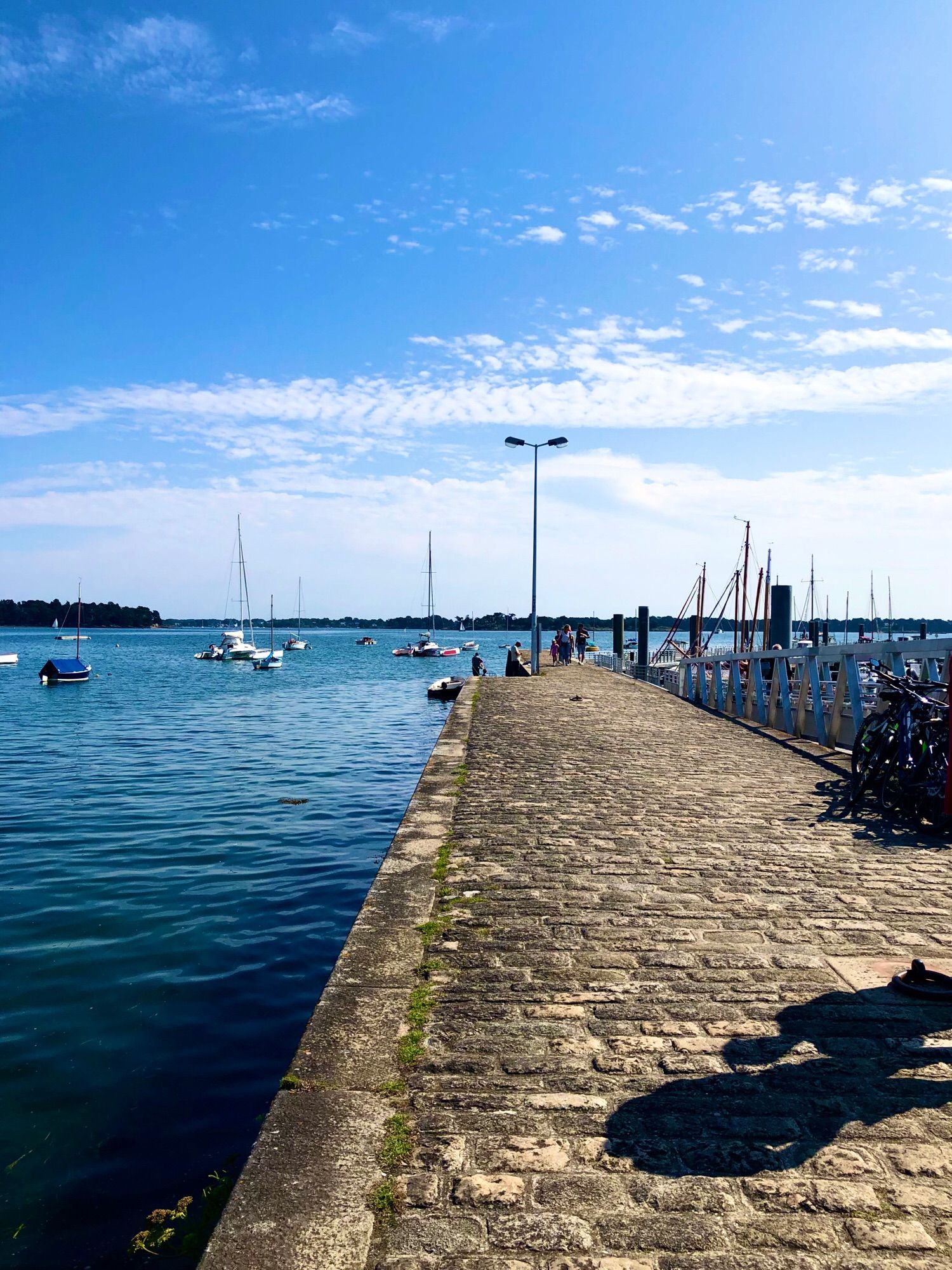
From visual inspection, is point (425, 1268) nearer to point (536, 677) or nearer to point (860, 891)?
point (860, 891)

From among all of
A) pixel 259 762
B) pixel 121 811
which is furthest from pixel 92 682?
pixel 121 811

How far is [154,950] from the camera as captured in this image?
7.71 m

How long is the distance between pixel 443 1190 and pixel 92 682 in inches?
2138

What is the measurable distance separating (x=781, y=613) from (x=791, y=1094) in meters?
21.1

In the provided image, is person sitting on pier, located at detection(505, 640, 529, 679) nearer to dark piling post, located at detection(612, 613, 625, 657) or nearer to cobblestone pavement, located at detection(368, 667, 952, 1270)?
dark piling post, located at detection(612, 613, 625, 657)

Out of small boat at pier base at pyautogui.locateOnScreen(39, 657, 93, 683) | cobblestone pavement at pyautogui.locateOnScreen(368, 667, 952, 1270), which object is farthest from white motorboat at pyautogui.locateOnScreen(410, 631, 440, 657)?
cobblestone pavement at pyautogui.locateOnScreen(368, 667, 952, 1270)

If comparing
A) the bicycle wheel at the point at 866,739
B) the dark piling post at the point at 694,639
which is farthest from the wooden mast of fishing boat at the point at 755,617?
the bicycle wheel at the point at 866,739

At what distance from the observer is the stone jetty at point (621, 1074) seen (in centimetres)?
258

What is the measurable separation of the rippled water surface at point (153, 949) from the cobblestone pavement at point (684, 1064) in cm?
169

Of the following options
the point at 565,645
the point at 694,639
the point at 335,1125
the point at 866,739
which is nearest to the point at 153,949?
the point at 335,1125

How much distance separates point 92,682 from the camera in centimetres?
5244

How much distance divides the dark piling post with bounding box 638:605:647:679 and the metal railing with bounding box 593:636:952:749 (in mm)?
13250

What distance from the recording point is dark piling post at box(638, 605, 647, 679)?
35.3 meters

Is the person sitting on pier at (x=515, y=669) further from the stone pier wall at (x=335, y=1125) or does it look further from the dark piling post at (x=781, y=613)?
the stone pier wall at (x=335, y=1125)
